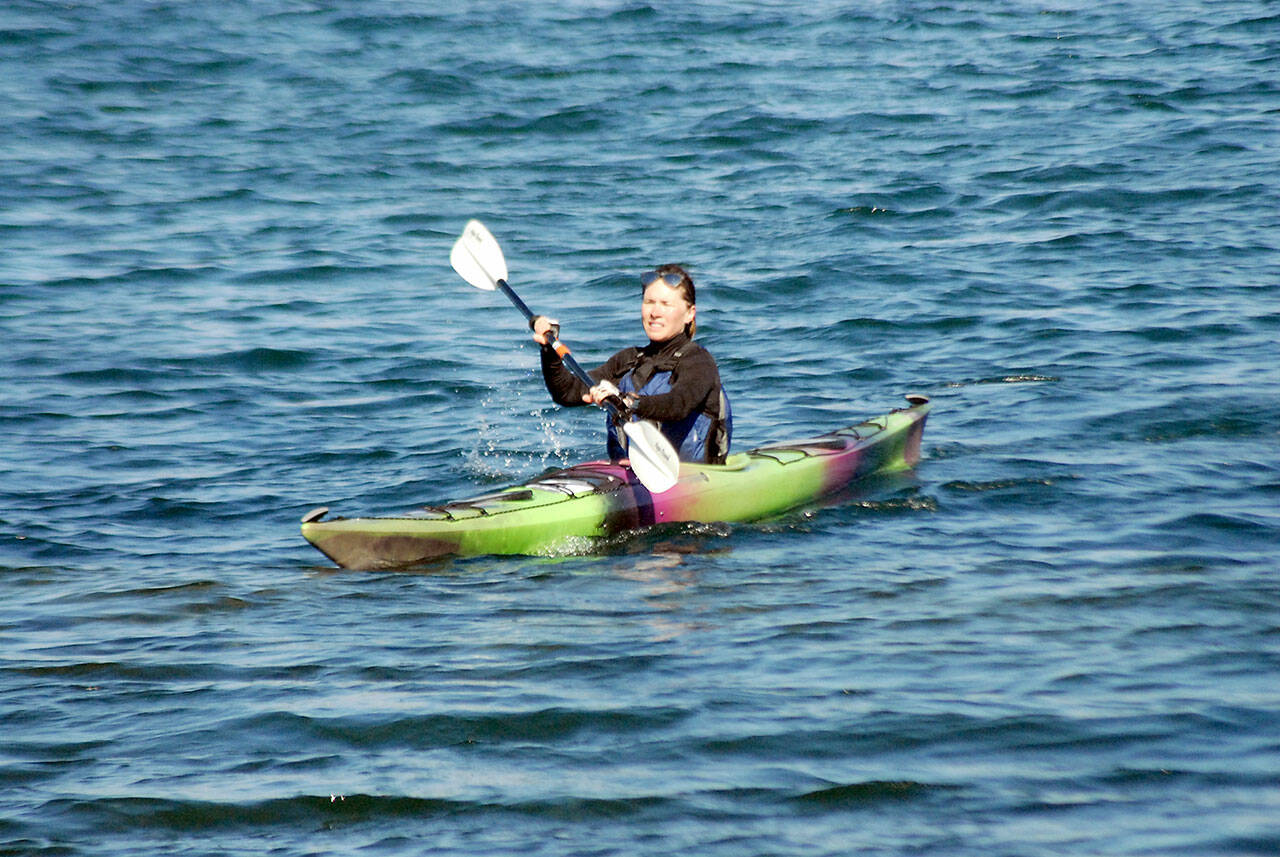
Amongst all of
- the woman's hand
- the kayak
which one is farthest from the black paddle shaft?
the kayak

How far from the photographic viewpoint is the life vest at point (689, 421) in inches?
248

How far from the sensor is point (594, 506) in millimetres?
5977

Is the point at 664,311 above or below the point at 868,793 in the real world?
above

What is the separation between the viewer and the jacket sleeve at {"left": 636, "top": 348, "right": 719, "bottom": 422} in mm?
6066

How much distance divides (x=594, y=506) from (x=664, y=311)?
92 cm

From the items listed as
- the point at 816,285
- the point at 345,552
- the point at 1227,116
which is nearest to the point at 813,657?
the point at 345,552

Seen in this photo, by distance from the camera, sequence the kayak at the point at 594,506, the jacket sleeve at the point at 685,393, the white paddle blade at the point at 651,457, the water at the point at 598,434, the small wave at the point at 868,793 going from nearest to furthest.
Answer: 1. the small wave at the point at 868,793
2. the water at the point at 598,434
3. the kayak at the point at 594,506
4. the white paddle blade at the point at 651,457
5. the jacket sleeve at the point at 685,393

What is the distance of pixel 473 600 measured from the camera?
17.1ft

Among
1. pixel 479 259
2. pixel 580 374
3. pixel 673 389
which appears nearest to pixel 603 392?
pixel 580 374

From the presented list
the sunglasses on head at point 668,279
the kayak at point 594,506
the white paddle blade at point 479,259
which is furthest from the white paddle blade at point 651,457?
the white paddle blade at point 479,259

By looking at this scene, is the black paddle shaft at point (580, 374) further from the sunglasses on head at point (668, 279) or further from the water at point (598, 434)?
the water at point (598, 434)

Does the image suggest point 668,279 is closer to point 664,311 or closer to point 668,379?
point 664,311

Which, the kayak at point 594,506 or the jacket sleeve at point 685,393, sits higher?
the jacket sleeve at point 685,393

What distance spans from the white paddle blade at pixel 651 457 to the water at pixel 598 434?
0.31m
